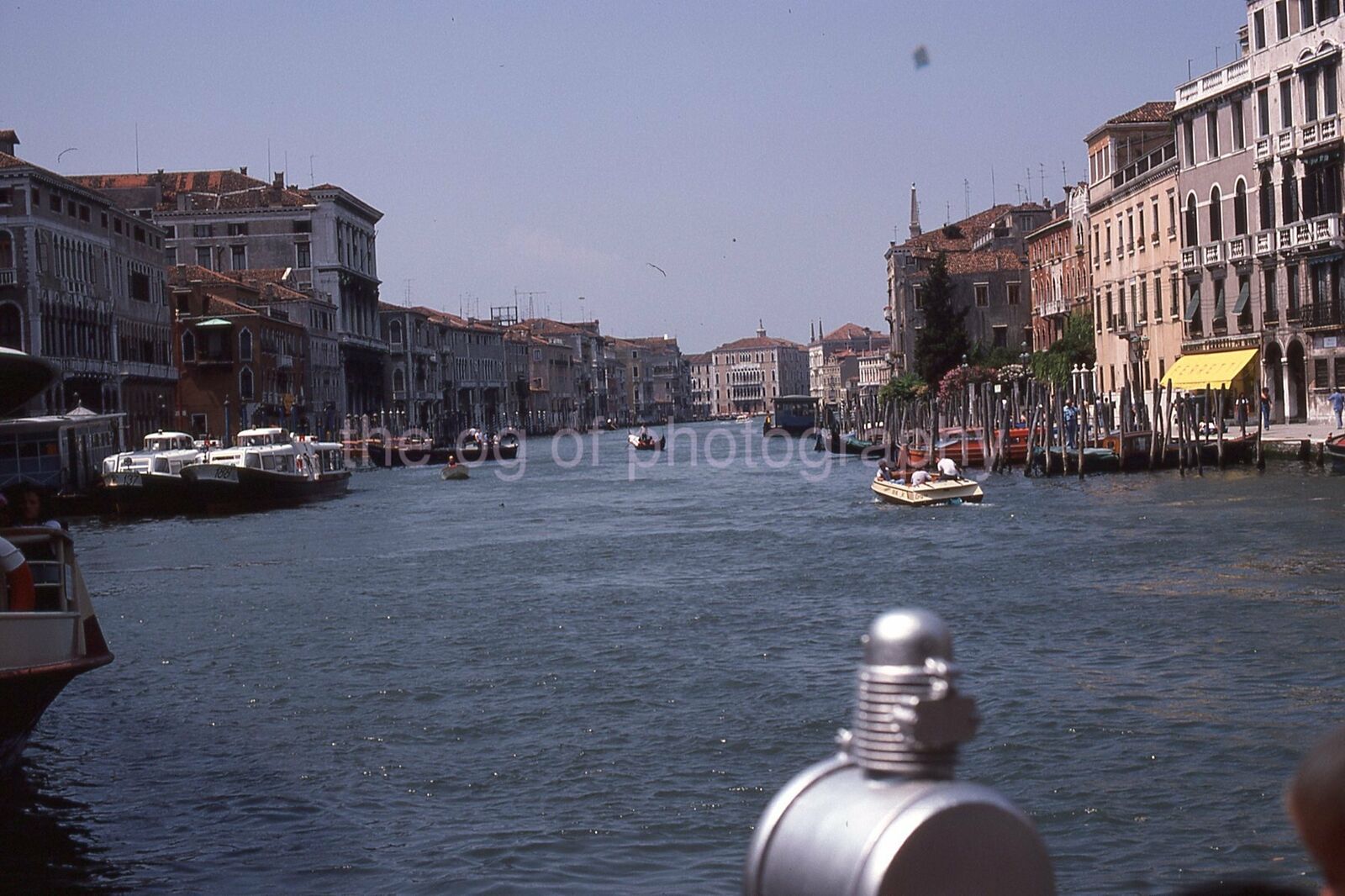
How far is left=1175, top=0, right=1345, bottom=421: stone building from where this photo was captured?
35.8 metres

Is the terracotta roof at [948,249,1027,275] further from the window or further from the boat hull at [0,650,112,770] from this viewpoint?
the boat hull at [0,650,112,770]

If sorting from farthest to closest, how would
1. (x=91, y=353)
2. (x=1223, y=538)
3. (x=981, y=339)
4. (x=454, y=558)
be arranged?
(x=981, y=339) → (x=91, y=353) → (x=454, y=558) → (x=1223, y=538)

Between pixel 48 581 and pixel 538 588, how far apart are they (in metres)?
8.99

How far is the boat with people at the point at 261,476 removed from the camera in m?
36.6

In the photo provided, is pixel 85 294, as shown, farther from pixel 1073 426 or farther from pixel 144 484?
pixel 1073 426

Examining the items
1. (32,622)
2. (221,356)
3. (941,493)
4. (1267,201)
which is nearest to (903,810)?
(32,622)

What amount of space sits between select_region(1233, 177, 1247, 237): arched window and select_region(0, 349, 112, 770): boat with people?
34.7m

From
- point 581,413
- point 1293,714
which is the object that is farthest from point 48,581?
point 581,413

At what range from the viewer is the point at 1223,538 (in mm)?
20500

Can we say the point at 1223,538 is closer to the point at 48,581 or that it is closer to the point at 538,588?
the point at 538,588

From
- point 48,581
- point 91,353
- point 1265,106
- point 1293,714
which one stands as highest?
point 1265,106

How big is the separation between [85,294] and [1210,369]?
29676mm

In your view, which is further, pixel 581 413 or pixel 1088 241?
pixel 581 413

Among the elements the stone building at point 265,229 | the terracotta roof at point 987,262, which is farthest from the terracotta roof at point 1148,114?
the stone building at point 265,229
